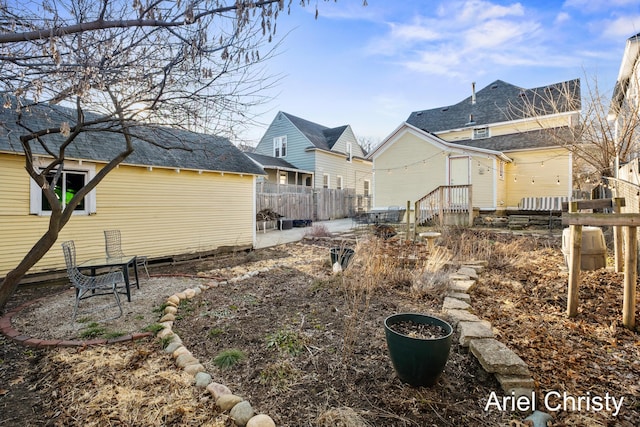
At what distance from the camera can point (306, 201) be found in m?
18.4

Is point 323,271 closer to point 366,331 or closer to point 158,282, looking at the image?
point 366,331

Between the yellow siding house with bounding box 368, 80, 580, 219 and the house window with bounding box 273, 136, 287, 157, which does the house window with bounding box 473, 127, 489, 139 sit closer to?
the yellow siding house with bounding box 368, 80, 580, 219

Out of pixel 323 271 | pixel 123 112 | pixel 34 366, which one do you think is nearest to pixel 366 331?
pixel 323 271

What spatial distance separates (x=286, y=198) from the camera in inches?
672

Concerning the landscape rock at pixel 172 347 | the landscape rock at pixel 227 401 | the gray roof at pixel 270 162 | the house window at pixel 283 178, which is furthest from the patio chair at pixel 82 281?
the house window at pixel 283 178

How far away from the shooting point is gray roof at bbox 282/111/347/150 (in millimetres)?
21714

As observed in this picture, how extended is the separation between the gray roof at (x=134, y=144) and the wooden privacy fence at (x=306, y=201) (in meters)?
5.87

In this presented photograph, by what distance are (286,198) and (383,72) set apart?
11.4 meters

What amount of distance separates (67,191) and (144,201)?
62.3 inches

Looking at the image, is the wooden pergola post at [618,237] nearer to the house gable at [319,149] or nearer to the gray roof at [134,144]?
the gray roof at [134,144]

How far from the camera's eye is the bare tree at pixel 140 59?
2.70m

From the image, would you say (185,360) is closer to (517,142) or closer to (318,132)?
(517,142)

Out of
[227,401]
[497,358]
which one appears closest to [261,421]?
[227,401]

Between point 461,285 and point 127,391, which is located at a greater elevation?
point 461,285
